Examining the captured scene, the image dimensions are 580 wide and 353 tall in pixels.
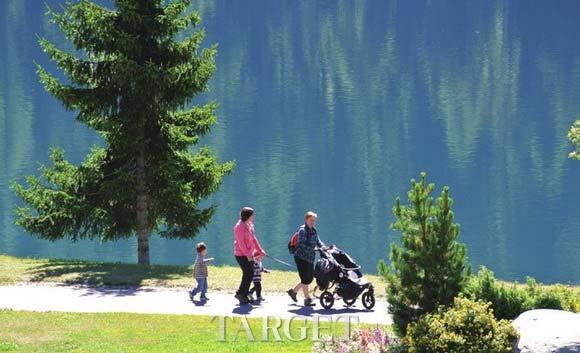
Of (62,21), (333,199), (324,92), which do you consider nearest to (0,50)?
(324,92)

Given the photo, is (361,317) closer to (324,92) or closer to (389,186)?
(389,186)

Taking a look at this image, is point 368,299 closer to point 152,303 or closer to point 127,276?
point 152,303

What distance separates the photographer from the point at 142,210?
80.4 feet

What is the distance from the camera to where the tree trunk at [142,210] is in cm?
2438

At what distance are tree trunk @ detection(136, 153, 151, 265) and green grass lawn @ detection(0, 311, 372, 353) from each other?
8.15m

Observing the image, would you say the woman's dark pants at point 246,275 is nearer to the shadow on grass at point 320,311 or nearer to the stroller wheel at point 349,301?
the shadow on grass at point 320,311

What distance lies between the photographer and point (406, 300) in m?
12.9

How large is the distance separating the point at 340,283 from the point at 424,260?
4.55 m

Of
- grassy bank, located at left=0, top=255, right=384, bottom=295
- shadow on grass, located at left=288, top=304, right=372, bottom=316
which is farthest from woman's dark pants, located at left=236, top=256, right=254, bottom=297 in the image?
grassy bank, located at left=0, top=255, right=384, bottom=295

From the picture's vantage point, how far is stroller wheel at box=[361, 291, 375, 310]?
1712 cm

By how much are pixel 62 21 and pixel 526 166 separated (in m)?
36.7

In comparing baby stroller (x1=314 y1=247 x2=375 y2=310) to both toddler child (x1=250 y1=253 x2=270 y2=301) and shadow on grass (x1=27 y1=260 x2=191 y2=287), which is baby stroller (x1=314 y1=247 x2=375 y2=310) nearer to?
toddler child (x1=250 y1=253 x2=270 y2=301)

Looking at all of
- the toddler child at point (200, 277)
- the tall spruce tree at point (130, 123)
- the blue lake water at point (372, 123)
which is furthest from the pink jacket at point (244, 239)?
the blue lake water at point (372, 123)

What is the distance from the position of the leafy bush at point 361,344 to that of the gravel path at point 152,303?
112 inches
